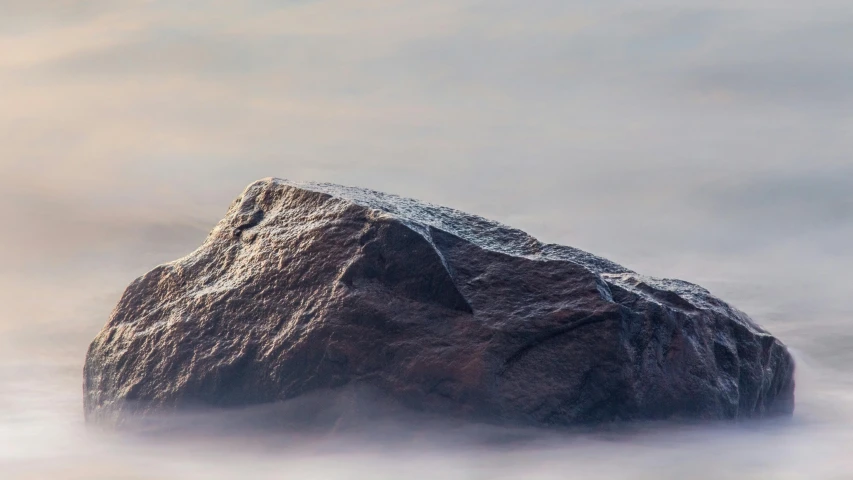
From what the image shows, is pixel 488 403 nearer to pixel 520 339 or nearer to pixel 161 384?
pixel 520 339

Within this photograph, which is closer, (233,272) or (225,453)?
(225,453)

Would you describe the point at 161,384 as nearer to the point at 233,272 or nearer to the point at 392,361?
the point at 233,272

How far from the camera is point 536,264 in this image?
264 inches

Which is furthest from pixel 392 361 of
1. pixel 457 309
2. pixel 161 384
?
pixel 161 384

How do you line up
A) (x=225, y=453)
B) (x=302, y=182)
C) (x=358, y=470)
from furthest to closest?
1. (x=302, y=182)
2. (x=225, y=453)
3. (x=358, y=470)

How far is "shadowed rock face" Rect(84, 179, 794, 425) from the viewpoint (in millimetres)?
6363

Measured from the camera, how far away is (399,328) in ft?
20.9

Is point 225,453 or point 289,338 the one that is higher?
point 289,338

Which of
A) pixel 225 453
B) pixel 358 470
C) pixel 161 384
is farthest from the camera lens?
pixel 161 384

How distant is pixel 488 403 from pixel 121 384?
2.69m

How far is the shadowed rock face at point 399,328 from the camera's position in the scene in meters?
6.36

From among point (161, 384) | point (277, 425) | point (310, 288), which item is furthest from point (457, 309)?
point (161, 384)

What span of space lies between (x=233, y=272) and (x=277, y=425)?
1176 millimetres

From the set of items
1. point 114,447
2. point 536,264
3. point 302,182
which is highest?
point 302,182
